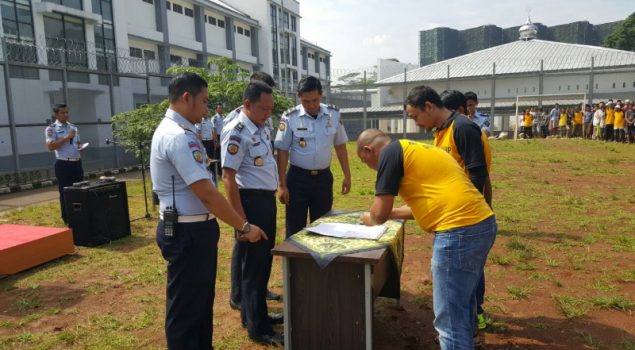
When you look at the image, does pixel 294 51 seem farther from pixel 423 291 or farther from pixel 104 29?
pixel 423 291

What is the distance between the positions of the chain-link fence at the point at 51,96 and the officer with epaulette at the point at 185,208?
10.9 meters

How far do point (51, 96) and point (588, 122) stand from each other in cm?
2327

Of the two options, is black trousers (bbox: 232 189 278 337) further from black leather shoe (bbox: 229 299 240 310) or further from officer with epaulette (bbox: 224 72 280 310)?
black leather shoe (bbox: 229 299 240 310)

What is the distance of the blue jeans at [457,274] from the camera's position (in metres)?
2.29

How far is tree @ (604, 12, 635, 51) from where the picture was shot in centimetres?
4469

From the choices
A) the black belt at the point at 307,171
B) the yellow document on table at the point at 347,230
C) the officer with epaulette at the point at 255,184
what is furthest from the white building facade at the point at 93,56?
the yellow document on table at the point at 347,230

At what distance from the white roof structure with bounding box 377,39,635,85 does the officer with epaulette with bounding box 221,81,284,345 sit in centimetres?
2867

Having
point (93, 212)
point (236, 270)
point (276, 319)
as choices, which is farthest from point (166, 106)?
point (276, 319)

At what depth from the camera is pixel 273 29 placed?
37719 mm

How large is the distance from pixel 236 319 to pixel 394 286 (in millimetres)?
1415

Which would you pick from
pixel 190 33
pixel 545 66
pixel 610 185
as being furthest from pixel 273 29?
pixel 610 185

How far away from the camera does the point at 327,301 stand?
114 inches

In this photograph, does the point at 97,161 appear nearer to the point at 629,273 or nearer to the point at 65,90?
the point at 65,90

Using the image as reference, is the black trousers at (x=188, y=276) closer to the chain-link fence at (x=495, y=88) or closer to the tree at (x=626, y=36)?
the chain-link fence at (x=495, y=88)
